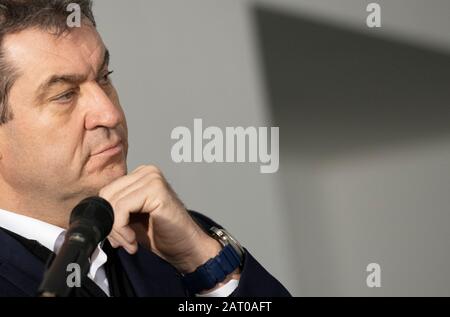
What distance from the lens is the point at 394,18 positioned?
8.45 feet

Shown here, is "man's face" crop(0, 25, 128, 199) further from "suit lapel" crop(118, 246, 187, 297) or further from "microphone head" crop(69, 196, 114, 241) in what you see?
"microphone head" crop(69, 196, 114, 241)

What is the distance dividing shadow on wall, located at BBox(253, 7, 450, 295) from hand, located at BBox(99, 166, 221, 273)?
104 cm

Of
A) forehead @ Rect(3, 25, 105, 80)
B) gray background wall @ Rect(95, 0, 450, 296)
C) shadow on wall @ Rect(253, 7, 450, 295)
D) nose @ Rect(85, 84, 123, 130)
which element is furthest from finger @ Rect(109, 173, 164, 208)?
shadow on wall @ Rect(253, 7, 450, 295)

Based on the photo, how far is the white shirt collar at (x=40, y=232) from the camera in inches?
57.2

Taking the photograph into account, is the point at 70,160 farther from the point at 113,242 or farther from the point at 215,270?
the point at 215,270

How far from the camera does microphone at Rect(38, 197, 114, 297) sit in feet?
2.74

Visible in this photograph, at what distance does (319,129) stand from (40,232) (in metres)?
1.30

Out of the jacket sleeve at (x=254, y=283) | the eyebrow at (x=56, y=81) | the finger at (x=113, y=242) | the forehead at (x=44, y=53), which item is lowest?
the jacket sleeve at (x=254, y=283)

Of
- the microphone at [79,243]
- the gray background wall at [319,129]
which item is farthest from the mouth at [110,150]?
the gray background wall at [319,129]

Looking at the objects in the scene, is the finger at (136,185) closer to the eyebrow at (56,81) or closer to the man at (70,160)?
the man at (70,160)

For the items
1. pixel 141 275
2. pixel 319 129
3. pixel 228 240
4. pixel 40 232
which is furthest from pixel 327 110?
pixel 40 232

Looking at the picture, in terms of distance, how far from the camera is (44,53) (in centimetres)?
143
